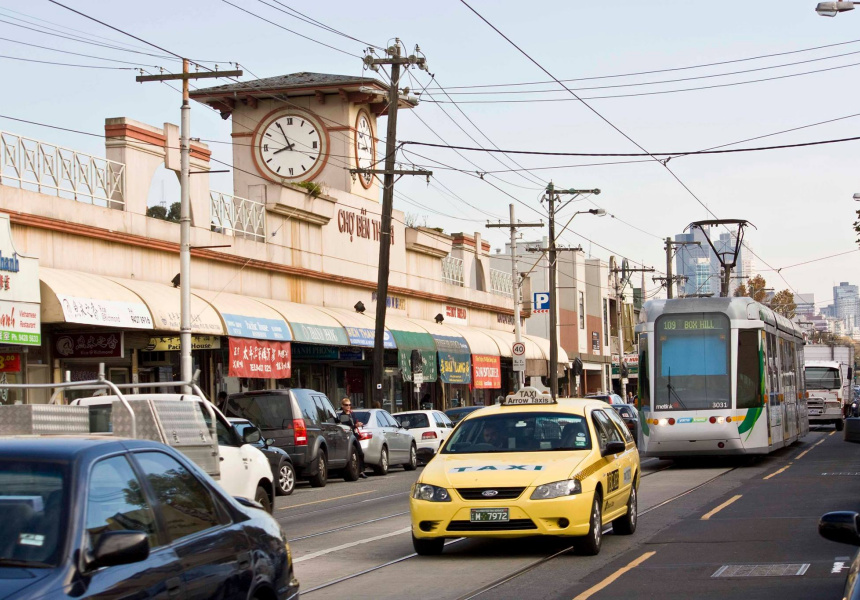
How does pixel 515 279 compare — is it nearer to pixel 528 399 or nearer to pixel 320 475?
pixel 320 475

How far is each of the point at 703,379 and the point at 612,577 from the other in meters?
14.9

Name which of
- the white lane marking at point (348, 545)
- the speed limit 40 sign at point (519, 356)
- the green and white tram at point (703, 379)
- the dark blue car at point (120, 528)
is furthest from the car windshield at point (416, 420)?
the dark blue car at point (120, 528)

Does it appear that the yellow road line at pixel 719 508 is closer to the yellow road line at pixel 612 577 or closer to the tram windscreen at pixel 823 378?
the yellow road line at pixel 612 577

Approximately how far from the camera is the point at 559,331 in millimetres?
75562

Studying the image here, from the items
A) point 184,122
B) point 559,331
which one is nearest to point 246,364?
point 184,122

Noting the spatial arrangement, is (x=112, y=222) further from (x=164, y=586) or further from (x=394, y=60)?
(x=164, y=586)

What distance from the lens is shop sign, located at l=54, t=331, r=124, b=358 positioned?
2538 centimetres

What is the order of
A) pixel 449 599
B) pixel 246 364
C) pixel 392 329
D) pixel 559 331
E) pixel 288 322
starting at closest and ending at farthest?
pixel 449 599, pixel 246 364, pixel 288 322, pixel 392 329, pixel 559 331

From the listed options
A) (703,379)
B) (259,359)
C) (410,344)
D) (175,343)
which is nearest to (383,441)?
(259,359)

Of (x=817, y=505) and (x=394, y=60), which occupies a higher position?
(x=394, y=60)

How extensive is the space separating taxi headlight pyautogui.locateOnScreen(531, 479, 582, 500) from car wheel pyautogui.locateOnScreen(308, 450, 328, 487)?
13372mm

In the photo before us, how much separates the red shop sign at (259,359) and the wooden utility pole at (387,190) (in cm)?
283

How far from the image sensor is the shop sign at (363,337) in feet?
118

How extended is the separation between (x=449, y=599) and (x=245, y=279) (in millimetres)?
23575
